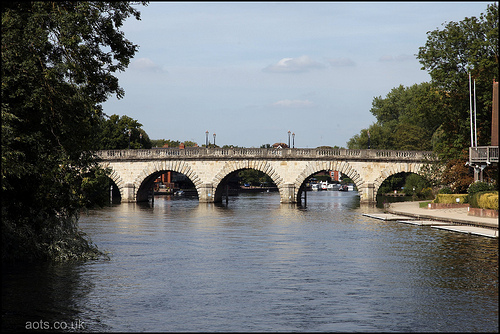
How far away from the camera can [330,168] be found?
228ft

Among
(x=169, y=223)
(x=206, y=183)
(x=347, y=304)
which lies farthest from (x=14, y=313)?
(x=206, y=183)

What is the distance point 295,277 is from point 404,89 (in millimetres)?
105375

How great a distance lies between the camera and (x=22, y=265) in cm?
2303

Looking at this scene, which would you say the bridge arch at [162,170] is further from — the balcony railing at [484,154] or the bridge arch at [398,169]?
the balcony railing at [484,154]

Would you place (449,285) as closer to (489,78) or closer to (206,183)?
(489,78)

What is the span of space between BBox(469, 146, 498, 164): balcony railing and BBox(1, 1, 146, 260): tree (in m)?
30.8

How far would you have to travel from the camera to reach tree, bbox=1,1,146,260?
1941cm

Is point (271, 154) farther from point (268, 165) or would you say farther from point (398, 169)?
point (398, 169)

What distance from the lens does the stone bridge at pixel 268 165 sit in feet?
225

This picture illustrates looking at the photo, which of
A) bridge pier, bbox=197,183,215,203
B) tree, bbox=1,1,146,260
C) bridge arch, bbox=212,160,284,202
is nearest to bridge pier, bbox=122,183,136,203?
bridge pier, bbox=197,183,215,203

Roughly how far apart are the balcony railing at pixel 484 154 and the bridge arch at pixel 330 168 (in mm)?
22302

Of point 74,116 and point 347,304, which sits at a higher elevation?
point 74,116

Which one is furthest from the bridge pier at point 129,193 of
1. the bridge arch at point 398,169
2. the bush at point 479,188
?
the bush at point 479,188

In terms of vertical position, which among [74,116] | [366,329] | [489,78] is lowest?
[366,329]
